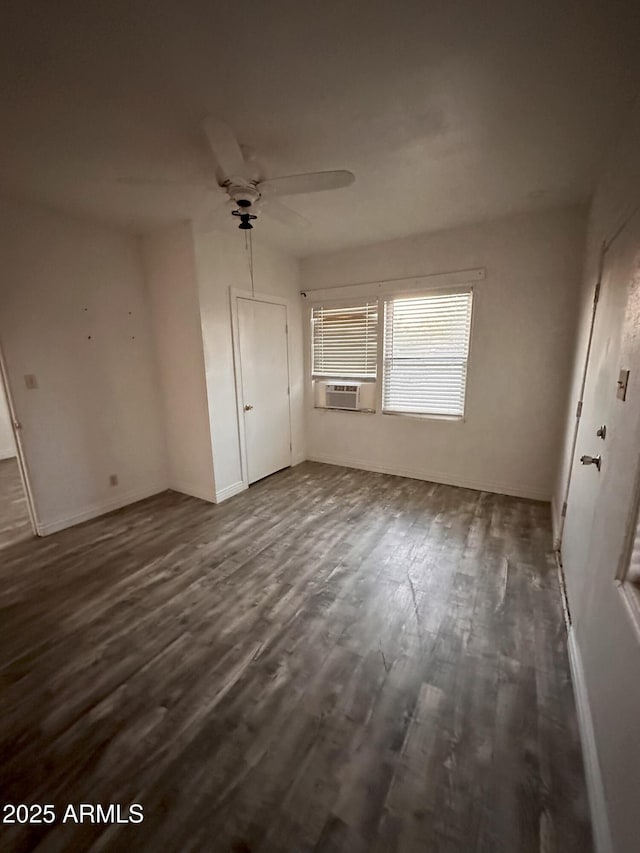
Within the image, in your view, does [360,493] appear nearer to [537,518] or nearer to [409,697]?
[537,518]

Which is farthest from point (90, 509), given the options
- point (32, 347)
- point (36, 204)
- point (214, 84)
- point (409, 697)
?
point (214, 84)

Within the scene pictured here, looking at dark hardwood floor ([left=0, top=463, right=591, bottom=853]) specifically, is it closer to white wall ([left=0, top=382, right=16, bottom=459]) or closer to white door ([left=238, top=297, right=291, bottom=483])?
white door ([left=238, top=297, right=291, bottom=483])

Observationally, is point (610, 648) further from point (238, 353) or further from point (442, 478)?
point (238, 353)

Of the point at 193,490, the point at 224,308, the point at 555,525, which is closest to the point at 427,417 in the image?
the point at 555,525

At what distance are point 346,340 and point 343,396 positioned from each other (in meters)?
0.68

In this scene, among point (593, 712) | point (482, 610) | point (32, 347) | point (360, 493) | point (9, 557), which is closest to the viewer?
point (593, 712)

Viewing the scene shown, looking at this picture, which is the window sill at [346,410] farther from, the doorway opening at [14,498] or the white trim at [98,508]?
the doorway opening at [14,498]

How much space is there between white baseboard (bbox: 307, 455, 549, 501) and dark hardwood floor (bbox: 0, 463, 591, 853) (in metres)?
0.70

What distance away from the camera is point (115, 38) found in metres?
1.28

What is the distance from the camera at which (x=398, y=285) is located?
374 cm

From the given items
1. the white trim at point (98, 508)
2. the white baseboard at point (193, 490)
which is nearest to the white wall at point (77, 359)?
the white trim at point (98, 508)

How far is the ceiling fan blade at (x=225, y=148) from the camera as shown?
1.49 metres

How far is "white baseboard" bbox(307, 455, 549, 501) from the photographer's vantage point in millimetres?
3461

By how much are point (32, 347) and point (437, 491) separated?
3.89 meters
